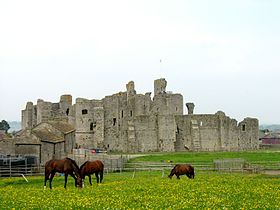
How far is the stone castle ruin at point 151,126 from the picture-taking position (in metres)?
84.6

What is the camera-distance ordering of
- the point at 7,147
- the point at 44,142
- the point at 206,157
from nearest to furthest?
the point at 7,147 < the point at 44,142 < the point at 206,157

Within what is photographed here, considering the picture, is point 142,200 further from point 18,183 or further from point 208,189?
point 18,183

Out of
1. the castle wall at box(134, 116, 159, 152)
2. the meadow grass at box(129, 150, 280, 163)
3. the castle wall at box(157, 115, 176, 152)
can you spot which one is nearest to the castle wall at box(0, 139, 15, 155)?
the meadow grass at box(129, 150, 280, 163)

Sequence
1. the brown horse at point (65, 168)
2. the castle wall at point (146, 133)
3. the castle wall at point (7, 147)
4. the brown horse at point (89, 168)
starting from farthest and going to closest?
the castle wall at point (146, 133)
the castle wall at point (7, 147)
the brown horse at point (89, 168)
the brown horse at point (65, 168)

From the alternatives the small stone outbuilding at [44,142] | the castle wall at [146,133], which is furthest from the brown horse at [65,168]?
the castle wall at [146,133]

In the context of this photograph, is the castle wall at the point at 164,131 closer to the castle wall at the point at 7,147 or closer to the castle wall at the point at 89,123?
the castle wall at the point at 89,123

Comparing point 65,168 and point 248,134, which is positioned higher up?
point 248,134

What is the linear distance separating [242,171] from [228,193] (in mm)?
26331

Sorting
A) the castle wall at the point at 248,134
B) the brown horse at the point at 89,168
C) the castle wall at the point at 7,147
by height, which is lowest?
the brown horse at the point at 89,168

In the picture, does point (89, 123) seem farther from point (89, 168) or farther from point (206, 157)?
point (89, 168)

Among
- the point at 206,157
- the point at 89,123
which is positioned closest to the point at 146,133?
the point at 89,123

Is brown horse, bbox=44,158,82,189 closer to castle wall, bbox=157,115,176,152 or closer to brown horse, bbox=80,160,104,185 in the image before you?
brown horse, bbox=80,160,104,185

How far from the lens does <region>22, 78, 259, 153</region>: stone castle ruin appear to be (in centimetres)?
8456

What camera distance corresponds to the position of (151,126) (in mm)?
84750
